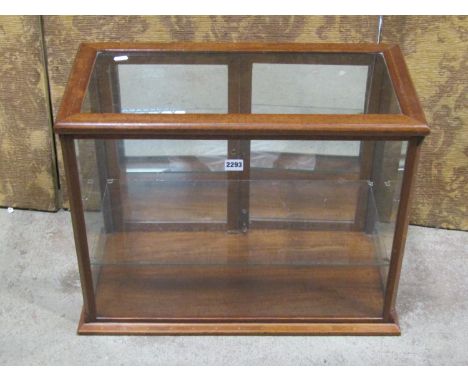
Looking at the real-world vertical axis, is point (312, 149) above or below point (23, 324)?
above

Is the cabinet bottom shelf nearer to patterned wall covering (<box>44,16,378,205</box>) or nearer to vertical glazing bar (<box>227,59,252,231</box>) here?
vertical glazing bar (<box>227,59,252,231</box>)

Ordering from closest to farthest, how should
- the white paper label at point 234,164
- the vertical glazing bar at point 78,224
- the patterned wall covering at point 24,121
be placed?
the vertical glazing bar at point 78,224
the white paper label at point 234,164
the patterned wall covering at point 24,121

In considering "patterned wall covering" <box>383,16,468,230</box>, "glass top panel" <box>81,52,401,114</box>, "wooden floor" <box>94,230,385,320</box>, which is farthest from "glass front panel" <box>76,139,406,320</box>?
"patterned wall covering" <box>383,16,468,230</box>

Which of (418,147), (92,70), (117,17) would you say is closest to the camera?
(418,147)

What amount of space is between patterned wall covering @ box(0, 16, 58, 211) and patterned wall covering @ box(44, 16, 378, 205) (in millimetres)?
83

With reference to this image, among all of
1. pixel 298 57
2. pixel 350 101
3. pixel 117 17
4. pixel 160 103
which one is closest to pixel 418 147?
pixel 350 101

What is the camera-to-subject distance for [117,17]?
2.13m

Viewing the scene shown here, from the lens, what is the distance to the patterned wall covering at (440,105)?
208 centimetres

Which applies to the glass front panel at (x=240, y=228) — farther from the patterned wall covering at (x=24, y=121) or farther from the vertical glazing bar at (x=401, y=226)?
the patterned wall covering at (x=24, y=121)

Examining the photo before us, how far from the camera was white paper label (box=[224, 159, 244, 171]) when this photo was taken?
2035 mm

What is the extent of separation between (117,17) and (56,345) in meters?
0.99

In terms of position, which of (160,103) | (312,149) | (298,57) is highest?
(298,57)

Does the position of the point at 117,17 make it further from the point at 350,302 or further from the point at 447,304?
the point at 447,304

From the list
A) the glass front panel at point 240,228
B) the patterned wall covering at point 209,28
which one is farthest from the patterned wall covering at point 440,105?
the glass front panel at point 240,228
